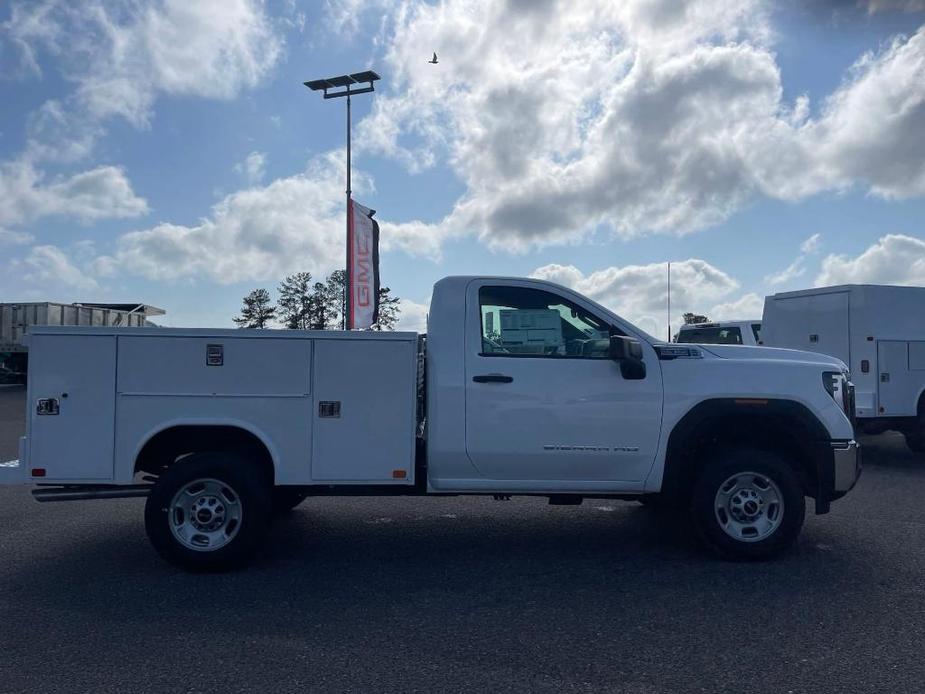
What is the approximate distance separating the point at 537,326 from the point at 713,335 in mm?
10107

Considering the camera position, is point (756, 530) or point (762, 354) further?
point (762, 354)

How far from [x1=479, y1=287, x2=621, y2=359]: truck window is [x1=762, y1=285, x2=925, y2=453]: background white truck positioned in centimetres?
638

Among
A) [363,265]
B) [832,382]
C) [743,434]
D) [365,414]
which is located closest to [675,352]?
[743,434]

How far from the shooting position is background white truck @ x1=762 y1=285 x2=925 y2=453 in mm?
10836

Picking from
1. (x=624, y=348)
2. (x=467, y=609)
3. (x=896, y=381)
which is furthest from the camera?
(x=896, y=381)

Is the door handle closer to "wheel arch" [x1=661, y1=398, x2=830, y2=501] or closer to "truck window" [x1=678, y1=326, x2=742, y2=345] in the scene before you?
"wheel arch" [x1=661, y1=398, x2=830, y2=501]

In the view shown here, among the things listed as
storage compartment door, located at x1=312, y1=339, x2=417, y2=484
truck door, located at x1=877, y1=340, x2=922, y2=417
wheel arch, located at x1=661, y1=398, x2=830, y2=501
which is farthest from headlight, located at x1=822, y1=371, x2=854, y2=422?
truck door, located at x1=877, y1=340, x2=922, y2=417

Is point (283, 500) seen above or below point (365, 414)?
below

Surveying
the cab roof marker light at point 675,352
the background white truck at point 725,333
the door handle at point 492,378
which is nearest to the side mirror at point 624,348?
the cab roof marker light at point 675,352

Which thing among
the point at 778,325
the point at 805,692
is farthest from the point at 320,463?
the point at 778,325

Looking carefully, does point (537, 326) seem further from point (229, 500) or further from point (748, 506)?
point (229, 500)

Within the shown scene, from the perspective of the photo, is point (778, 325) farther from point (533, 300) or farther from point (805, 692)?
point (805, 692)

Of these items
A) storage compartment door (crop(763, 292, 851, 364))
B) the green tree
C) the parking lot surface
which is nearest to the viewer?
the parking lot surface

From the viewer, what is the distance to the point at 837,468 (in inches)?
232
